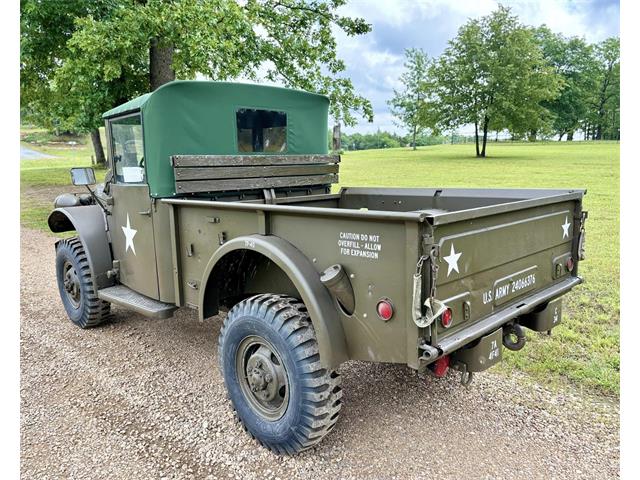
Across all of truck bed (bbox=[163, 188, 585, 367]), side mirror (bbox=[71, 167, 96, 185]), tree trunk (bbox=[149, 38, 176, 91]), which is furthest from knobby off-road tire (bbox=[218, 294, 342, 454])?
tree trunk (bbox=[149, 38, 176, 91])

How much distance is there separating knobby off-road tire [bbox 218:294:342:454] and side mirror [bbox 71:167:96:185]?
2.16 meters

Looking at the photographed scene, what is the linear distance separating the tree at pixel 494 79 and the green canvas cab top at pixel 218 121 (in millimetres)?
30253

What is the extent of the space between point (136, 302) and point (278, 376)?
1810 millimetres

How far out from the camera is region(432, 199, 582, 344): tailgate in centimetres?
261

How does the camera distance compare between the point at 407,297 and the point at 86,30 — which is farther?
the point at 86,30

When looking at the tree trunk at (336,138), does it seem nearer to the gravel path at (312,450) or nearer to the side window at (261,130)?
the side window at (261,130)

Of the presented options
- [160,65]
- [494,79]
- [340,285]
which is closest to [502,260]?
[340,285]

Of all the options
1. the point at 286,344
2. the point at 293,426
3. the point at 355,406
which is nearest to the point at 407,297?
the point at 286,344

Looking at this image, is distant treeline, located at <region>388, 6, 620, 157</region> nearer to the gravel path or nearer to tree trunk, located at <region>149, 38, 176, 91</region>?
tree trunk, located at <region>149, 38, 176, 91</region>

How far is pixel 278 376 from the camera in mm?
3006

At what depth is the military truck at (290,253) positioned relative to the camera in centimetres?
258

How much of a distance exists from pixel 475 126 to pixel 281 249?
33319 mm

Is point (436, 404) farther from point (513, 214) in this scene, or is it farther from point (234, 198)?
point (234, 198)

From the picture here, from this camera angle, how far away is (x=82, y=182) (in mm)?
4387
